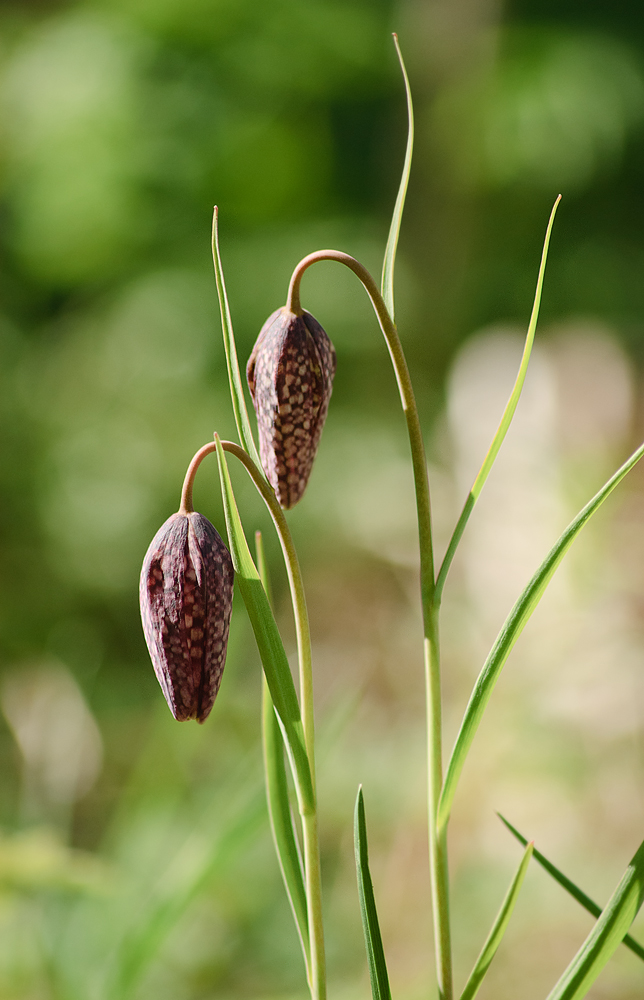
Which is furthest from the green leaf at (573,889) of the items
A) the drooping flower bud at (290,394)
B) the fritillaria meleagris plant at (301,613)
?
the drooping flower bud at (290,394)

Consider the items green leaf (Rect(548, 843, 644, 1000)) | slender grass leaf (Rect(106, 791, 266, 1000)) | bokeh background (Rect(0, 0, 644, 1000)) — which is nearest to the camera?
green leaf (Rect(548, 843, 644, 1000))

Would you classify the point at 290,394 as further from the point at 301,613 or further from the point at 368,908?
the point at 368,908

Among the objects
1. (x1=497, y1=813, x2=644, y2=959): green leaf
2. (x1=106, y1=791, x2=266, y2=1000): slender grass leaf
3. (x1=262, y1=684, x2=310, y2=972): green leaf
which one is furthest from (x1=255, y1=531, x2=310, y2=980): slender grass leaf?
(x1=106, y1=791, x2=266, y2=1000): slender grass leaf

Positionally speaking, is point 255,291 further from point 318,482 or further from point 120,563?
point 120,563

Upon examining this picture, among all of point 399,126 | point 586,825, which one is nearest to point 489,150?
point 399,126

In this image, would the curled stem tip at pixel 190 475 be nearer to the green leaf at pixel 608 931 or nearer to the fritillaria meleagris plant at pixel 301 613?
the fritillaria meleagris plant at pixel 301 613

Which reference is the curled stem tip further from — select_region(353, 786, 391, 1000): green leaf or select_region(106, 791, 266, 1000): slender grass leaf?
select_region(106, 791, 266, 1000): slender grass leaf
